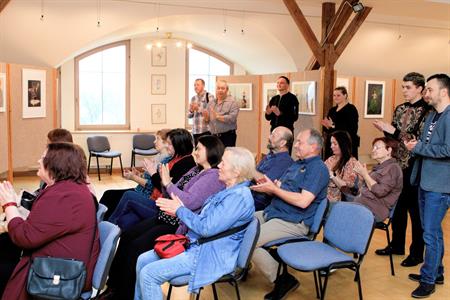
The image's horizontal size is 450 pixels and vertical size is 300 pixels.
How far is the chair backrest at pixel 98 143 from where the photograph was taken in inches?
354

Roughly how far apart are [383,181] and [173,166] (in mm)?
1767

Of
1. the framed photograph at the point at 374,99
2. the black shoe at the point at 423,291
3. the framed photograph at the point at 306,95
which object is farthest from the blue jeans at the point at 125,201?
the framed photograph at the point at 374,99

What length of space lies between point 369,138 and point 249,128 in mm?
3208

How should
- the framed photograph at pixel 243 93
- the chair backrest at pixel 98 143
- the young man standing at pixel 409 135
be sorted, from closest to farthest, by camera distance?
the young man standing at pixel 409 135 < the framed photograph at pixel 243 93 < the chair backrest at pixel 98 143

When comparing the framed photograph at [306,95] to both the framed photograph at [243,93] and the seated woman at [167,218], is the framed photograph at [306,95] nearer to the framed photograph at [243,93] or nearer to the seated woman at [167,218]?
the framed photograph at [243,93]

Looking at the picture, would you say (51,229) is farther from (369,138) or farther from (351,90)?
(369,138)

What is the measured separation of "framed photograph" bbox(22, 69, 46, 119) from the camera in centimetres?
749

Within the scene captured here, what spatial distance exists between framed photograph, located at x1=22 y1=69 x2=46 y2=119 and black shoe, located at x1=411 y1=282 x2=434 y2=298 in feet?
20.0

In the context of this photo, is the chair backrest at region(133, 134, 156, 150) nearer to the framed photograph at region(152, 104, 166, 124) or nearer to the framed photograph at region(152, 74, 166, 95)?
the framed photograph at region(152, 104, 166, 124)

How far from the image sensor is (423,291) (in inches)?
148

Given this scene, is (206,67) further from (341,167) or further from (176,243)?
(176,243)

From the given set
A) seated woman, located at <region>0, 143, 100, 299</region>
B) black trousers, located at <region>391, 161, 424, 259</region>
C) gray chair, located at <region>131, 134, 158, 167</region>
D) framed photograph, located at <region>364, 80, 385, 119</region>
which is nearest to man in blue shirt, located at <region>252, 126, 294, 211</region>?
black trousers, located at <region>391, 161, 424, 259</region>

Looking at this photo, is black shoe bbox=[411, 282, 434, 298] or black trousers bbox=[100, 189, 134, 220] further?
black trousers bbox=[100, 189, 134, 220]

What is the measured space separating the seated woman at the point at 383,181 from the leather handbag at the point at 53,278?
8.63 ft
